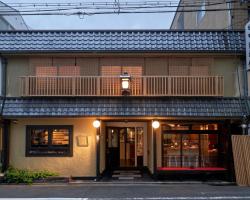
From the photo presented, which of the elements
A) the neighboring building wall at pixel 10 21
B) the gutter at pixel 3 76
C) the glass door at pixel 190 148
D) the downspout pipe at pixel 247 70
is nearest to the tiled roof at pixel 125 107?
the downspout pipe at pixel 247 70

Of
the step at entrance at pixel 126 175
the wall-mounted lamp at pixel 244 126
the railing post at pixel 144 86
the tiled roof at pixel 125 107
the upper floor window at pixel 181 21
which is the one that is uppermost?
the upper floor window at pixel 181 21

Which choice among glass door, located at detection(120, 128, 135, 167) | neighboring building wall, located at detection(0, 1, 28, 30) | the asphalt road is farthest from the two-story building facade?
neighboring building wall, located at detection(0, 1, 28, 30)

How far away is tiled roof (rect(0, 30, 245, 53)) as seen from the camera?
2098cm

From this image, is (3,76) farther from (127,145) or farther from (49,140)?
(127,145)

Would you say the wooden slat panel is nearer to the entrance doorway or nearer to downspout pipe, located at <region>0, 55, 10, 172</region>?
the entrance doorway

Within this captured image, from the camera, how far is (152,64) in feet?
70.8

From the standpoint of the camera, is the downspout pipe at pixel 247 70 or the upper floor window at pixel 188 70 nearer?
the downspout pipe at pixel 247 70

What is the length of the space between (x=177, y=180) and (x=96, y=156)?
4004 mm

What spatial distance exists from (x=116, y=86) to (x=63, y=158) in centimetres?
431

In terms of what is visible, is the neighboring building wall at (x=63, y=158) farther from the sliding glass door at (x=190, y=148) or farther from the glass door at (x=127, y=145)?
the glass door at (x=127, y=145)

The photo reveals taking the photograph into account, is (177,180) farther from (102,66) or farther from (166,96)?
(102,66)

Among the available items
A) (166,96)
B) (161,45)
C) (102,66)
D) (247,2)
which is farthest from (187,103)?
(247,2)

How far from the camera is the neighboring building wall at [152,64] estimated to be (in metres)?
21.5

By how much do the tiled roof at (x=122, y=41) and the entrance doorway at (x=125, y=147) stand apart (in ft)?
20.8
